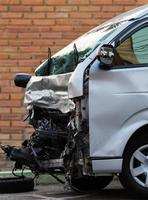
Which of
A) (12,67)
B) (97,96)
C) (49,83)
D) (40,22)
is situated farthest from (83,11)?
(97,96)

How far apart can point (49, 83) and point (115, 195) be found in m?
1.56

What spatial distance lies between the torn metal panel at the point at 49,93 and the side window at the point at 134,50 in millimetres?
714

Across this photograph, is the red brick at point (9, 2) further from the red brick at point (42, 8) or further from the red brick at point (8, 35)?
the red brick at point (8, 35)

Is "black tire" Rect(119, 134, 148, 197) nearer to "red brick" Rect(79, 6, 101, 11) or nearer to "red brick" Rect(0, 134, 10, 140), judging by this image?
"red brick" Rect(0, 134, 10, 140)

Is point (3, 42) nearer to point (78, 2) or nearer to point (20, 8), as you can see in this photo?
point (20, 8)

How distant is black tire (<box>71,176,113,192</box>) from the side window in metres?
1.71

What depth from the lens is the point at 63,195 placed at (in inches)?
326

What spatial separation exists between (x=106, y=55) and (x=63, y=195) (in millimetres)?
2027

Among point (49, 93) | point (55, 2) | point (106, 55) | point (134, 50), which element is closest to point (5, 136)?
point (55, 2)

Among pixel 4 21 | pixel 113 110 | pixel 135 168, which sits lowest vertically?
pixel 135 168

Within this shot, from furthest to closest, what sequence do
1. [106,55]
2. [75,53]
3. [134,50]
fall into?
[75,53], [134,50], [106,55]

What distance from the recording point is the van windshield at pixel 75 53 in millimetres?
7824

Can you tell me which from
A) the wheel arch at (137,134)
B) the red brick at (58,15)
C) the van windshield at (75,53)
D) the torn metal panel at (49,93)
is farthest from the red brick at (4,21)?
the wheel arch at (137,134)

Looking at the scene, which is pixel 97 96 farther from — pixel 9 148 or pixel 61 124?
pixel 9 148
